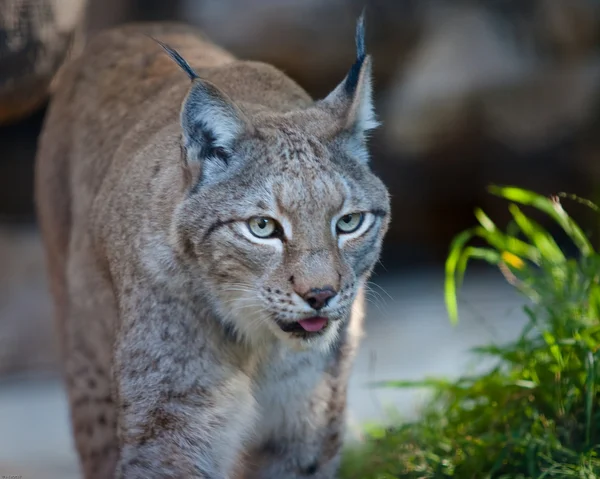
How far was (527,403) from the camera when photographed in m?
4.21

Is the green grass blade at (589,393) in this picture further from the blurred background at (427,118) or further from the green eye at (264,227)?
the blurred background at (427,118)

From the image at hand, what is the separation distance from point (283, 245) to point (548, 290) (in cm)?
187

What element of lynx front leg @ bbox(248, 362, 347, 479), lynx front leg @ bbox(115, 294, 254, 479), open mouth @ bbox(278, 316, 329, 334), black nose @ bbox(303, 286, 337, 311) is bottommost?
lynx front leg @ bbox(248, 362, 347, 479)

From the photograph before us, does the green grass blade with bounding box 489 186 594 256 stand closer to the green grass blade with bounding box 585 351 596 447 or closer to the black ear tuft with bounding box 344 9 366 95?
the green grass blade with bounding box 585 351 596 447

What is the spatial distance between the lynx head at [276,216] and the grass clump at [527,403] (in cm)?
103

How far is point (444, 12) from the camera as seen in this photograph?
26.2 feet

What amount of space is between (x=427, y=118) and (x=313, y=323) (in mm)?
5130

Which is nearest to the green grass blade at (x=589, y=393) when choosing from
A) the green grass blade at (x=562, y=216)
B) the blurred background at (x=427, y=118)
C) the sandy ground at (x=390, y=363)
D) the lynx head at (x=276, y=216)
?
the green grass blade at (x=562, y=216)

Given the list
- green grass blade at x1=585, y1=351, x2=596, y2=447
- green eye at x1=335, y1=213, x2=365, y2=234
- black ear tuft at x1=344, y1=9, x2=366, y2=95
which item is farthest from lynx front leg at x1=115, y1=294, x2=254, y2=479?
green grass blade at x1=585, y1=351, x2=596, y2=447

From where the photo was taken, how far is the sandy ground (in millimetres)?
5707

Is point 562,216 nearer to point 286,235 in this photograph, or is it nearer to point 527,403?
point 527,403

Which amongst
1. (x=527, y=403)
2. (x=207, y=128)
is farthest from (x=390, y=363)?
(x=207, y=128)

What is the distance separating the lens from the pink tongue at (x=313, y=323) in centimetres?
325

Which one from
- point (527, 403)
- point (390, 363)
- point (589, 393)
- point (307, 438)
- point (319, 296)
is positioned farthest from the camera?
point (390, 363)
